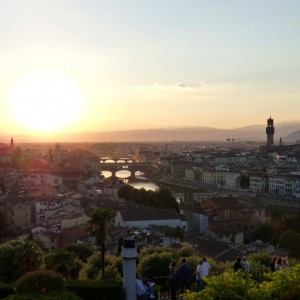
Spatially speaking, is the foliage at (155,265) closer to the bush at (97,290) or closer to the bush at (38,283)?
the bush at (97,290)

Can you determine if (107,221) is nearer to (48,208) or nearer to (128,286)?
(128,286)

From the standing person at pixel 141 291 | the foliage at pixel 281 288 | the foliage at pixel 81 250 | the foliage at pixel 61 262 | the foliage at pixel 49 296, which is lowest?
the foliage at pixel 81 250

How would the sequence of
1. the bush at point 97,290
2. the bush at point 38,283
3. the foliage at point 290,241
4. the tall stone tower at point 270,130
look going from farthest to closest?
the tall stone tower at point 270,130 < the foliage at point 290,241 < the bush at point 97,290 < the bush at point 38,283

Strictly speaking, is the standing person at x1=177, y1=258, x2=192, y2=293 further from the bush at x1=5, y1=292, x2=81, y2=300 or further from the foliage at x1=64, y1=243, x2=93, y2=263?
the foliage at x1=64, y1=243, x2=93, y2=263

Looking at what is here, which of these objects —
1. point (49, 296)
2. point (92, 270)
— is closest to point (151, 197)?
point (92, 270)

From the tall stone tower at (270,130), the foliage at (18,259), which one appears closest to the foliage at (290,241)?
the foliage at (18,259)

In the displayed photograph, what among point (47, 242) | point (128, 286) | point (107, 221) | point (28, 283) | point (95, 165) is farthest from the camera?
point (95, 165)

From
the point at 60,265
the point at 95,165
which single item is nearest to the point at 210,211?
the point at 60,265
